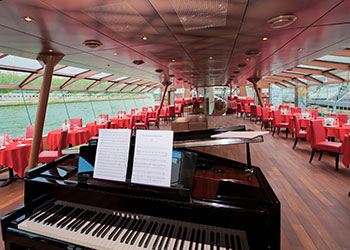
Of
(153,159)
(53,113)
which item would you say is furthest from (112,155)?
(53,113)

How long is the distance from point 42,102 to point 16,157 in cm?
137

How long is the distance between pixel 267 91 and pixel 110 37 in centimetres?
2078

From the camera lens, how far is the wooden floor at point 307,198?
2270 mm

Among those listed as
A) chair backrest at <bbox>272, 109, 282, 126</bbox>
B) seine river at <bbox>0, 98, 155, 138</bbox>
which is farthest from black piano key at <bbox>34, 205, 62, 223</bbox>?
chair backrest at <bbox>272, 109, 282, 126</bbox>

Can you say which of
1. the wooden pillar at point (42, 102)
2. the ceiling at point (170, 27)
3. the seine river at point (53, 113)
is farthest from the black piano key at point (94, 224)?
the seine river at point (53, 113)

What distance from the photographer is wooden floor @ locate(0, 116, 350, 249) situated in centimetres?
227

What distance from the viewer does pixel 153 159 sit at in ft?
4.54

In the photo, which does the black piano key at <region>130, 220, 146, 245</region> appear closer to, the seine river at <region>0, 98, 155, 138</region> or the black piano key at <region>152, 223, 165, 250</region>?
the black piano key at <region>152, 223, 165, 250</region>

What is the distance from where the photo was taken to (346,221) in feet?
8.36

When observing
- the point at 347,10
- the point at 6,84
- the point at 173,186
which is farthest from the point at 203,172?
the point at 6,84

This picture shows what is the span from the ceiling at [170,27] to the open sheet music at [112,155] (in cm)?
181

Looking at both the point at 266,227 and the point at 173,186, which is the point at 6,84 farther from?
the point at 266,227

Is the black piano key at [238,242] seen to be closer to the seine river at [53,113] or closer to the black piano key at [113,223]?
the black piano key at [113,223]

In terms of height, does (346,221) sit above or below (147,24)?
below
